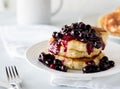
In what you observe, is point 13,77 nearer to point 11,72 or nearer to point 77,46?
point 11,72

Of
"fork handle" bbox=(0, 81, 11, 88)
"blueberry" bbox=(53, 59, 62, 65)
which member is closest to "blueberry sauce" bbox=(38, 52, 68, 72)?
"blueberry" bbox=(53, 59, 62, 65)

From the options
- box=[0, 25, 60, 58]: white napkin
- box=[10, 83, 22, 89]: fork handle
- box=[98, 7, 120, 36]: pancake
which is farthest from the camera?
box=[98, 7, 120, 36]: pancake

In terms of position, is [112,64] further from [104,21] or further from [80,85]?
[104,21]

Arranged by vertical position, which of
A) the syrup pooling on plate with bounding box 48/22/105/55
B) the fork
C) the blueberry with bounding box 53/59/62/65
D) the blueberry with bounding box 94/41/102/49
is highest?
the syrup pooling on plate with bounding box 48/22/105/55

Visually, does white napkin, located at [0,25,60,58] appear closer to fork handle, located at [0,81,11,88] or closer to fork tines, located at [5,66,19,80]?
fork tines, located at [5,66,19,80]

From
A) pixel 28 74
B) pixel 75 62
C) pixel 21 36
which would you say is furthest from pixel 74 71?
pixel 21 36

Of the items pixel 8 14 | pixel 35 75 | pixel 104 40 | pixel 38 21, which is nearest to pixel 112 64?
pixel 104 40

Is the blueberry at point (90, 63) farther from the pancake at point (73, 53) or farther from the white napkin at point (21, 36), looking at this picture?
the white napkin at point (21, 36)

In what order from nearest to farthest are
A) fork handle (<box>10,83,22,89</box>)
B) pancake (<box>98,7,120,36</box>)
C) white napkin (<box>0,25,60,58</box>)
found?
fork handle (<box>10,83,22,89</box>) → white napkin (<box>0,25,60,58</box>) → pancake (<box>98,7,120,36</box>)
